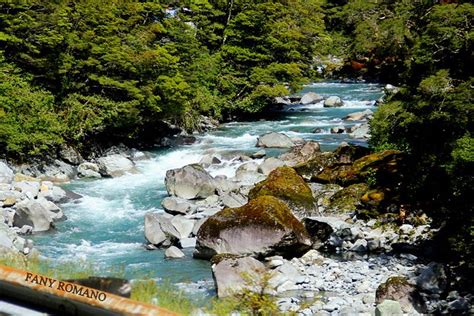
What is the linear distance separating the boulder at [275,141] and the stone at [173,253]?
9.57 metres

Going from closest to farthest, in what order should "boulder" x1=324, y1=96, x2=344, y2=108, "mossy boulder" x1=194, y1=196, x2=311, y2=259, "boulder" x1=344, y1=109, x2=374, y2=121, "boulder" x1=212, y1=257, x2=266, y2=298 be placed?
1. "boulder" x1=212, y1=257, x2=266, y2=298
2. "mossy boulder" x1=194, y1=196, x2=311, y2=259
3. "boulder" x1=344, y1=109, x2=374, y2=121
4. "boulder" x1=324, y1=96, x2=344, y2=108

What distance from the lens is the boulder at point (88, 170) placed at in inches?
696

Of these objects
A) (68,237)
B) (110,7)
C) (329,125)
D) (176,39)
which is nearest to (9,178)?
(68,237)

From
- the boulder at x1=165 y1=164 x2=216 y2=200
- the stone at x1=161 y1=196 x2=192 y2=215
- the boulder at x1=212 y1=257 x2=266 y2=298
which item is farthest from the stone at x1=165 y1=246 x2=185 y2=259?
the boulder at x1=165 y1=164 x2=216 y2=200

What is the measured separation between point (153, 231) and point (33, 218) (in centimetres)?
295

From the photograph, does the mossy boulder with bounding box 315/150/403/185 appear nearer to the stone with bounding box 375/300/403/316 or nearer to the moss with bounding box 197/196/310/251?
the moss with bounding box 197/196/310/251

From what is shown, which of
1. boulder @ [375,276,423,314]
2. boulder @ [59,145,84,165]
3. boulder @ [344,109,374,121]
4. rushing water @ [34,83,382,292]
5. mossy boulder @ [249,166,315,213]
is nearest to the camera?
boulder @ [375,276,423,314]

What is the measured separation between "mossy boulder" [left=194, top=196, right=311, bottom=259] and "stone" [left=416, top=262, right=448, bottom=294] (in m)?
2.58

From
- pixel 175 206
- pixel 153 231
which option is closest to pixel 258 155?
pixel 175 206

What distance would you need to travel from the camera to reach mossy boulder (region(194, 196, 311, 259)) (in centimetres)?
1092

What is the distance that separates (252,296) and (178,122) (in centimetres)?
1883

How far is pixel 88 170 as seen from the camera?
58.5ft

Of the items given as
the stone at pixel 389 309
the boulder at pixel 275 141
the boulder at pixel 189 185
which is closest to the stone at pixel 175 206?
the boulder at pixel 189 185

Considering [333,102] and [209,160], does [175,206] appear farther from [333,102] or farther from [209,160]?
[333,102]
